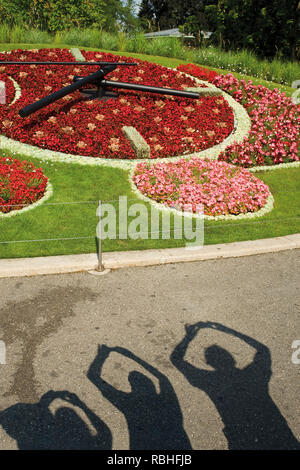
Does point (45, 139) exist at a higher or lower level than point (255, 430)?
higher

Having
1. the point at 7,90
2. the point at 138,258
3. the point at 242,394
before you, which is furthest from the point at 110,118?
the point at 242,394

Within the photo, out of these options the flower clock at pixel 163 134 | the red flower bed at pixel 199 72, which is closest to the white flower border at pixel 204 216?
the flower clock at pixel 163 134

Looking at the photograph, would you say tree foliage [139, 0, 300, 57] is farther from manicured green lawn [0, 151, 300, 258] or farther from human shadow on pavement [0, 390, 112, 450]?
human shadow on pavement [0, 390, 112, 450]

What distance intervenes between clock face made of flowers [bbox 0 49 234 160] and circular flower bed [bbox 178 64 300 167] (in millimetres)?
876

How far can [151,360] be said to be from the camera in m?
5.03

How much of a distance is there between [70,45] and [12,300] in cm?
1791

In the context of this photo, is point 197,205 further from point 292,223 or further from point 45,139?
point 45,139

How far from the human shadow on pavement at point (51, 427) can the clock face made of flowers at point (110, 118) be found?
26.8 feet

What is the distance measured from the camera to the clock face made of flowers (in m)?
11.6

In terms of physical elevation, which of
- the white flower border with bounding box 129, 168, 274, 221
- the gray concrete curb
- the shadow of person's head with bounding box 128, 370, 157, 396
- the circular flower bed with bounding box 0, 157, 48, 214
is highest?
the circular flower bed with bounding box 0, 157, 48, 214

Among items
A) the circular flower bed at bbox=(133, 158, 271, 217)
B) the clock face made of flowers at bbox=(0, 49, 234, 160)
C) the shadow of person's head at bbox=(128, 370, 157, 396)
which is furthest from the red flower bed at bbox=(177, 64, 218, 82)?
the shadow of person's head at bbox=(128, 370, 157, 396)

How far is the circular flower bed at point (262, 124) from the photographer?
41.0ft
